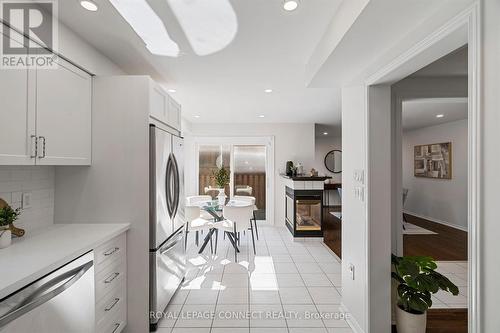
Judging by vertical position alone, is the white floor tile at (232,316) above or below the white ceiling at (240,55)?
below

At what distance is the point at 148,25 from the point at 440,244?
552cm

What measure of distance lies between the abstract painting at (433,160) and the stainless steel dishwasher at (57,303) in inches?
282

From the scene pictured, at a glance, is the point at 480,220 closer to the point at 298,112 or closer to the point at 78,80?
the point at 78,80

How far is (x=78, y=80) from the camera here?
189 cm

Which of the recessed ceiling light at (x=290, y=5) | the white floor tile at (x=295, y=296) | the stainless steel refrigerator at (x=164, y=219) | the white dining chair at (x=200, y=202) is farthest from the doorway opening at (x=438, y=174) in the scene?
the white dining chair at (x=200, y=202)

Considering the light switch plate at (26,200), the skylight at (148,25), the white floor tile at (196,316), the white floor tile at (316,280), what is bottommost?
the white floor tile at (196,316)

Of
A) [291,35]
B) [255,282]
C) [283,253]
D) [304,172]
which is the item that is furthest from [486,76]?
[304,172]

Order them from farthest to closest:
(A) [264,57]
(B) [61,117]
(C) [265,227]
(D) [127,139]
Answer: (C) [265,227], (A) [264,57], (D) [127,139], (B) [61,117]

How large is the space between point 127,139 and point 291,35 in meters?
1.63

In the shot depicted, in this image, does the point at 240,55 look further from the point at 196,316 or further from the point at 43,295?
the point at 196,316

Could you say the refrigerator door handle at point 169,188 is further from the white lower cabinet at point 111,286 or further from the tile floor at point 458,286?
the tile floor at point 458,286

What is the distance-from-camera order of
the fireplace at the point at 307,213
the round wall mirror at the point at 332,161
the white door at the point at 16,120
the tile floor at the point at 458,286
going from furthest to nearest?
the round wall mirror at the point at 332,161
the fireplace at the point at 307,213
the tile floor at the point at 458,286
the white door at the point at 16,120

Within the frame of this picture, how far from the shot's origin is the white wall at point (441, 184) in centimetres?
542

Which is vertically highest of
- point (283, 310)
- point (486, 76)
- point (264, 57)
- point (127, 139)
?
point (264, 57)
